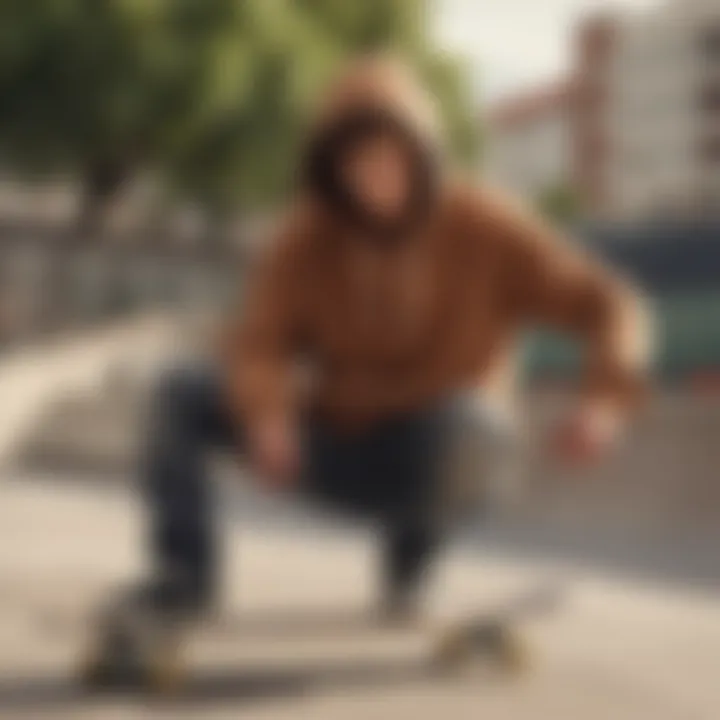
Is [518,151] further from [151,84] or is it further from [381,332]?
[151,84]

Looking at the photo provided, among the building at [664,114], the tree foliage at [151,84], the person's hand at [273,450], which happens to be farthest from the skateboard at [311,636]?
the tree foliage at [151,84]

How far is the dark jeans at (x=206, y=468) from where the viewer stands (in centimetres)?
93

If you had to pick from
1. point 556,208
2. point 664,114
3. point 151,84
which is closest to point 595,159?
point 151,84

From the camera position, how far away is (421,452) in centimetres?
94

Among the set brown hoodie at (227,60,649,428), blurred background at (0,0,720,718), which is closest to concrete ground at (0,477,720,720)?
blurred background at (0,0,720,718)

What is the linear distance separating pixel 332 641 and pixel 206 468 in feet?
0.58

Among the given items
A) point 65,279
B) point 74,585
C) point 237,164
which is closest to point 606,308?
point 74,585

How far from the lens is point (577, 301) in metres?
0.93

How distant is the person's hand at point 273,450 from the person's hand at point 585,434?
18 cm

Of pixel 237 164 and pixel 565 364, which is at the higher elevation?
pixel 237 164

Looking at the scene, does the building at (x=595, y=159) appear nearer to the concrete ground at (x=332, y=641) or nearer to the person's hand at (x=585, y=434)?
the person's hand at (x=585, y=434)

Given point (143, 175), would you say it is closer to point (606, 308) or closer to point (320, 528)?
point (320, 528)

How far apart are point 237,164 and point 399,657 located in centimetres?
322

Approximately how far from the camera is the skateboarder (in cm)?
90
